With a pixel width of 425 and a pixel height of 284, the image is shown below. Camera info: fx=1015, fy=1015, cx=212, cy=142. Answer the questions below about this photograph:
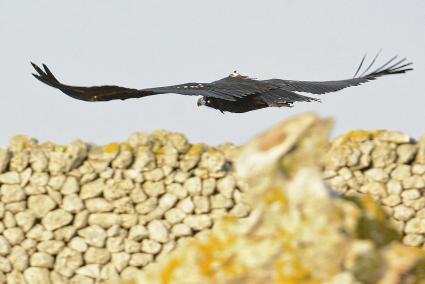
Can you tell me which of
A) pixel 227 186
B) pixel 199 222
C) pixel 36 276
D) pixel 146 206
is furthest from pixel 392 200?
pixel 36 276

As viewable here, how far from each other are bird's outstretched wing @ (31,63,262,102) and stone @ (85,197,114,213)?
988 millimetres

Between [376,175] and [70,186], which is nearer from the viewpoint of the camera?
[70,186]

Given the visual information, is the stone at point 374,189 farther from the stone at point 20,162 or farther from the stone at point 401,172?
the stone at point 20,162

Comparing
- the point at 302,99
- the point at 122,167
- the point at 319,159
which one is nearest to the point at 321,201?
the point at 319,159

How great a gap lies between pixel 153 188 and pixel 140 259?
67cm

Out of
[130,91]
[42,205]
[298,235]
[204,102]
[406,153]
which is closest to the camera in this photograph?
[298,235]

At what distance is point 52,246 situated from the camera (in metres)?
9.55

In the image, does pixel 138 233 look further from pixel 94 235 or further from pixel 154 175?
pixel 154 175

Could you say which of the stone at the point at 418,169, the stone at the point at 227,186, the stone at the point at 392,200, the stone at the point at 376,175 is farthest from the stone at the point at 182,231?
the stone at the point at 418,169

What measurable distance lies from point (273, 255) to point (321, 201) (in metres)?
0.23

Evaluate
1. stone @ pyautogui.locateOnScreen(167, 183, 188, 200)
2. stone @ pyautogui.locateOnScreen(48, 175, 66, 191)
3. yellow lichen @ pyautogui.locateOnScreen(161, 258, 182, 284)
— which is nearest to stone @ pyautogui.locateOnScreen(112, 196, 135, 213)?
stone @ pyautogui.locateOnScreen(167, 183, 188, 200)

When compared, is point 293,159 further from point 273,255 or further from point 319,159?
point 273,255

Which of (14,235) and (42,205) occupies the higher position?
(42,205)

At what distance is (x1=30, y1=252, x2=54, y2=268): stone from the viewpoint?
9547mm
